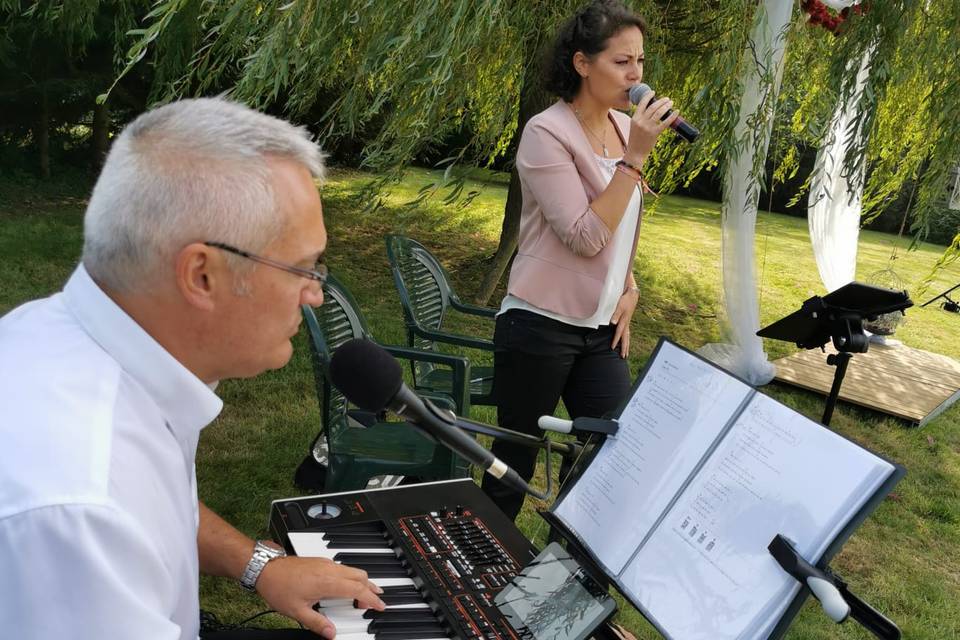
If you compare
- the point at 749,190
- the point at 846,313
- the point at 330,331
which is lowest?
the point at 330,331

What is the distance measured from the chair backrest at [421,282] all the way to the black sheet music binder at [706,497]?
2660 mm

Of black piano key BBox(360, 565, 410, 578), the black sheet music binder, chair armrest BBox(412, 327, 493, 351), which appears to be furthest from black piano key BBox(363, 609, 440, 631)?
chair armrest BBox(412, 327, 493, 351)

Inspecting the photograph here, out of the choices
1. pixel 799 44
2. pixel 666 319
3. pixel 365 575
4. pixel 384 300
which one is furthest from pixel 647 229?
pixel 365 575

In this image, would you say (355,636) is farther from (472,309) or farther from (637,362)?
(637,362)

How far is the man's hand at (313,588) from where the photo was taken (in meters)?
1.62

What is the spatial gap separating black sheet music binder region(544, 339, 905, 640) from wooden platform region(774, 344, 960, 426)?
5319 mm

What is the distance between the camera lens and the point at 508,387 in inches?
115

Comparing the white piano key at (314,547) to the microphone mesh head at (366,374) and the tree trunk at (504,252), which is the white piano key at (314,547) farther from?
the tree trunk at (504,252)

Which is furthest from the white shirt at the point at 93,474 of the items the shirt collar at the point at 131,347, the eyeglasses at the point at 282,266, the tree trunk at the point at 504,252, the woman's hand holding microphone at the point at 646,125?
the tree trunk at the point at 504,252

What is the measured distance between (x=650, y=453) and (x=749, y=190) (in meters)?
3.86

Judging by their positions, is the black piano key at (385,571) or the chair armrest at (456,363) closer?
the black piano key at (385,571)

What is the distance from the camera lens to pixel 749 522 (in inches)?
56.5

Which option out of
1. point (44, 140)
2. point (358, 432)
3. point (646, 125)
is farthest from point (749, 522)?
point (44, 140)

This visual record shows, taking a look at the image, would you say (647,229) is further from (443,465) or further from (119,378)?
(119,378)
